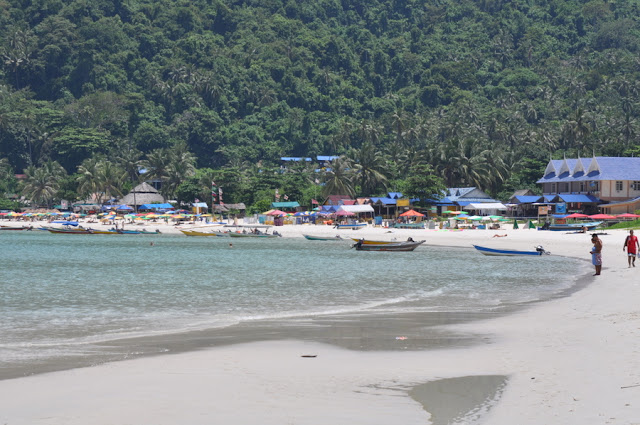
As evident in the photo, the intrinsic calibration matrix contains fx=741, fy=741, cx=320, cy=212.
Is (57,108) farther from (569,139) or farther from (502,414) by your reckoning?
(502,414)

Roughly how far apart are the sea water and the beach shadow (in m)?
6.95

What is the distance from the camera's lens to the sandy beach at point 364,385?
32.9 ft

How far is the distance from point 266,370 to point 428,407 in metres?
3.80

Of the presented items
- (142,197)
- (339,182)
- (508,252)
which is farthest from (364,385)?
(142,197)

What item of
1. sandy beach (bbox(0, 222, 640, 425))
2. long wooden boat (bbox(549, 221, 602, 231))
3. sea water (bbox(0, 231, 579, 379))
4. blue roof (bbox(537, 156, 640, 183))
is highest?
blue roof (bbox(537, 156, 640, 183))

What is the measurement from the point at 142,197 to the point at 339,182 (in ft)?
127

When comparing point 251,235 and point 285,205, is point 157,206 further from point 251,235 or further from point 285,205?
point 251,235

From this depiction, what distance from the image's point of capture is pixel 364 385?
11.9 metres

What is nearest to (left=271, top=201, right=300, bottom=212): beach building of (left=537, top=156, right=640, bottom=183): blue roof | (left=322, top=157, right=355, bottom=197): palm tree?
(left=322, top=157, right=355, bottom=197): palm tree

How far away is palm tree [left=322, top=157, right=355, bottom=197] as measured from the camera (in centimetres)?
10250

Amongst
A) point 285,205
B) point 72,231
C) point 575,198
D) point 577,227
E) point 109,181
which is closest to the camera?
point 577,227

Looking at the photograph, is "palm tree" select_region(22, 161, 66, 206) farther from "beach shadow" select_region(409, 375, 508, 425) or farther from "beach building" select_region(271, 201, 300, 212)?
"beach shadow" select_region(409, 375, 508, 425)

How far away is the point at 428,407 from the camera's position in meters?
10.4

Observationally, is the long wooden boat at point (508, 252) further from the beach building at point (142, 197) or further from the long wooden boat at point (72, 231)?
the beach building at point (142, 197)
